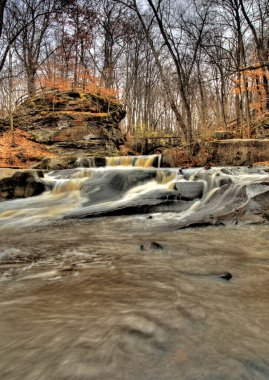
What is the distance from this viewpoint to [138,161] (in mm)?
12484

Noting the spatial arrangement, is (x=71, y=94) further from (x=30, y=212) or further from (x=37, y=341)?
(x=37, y=341)

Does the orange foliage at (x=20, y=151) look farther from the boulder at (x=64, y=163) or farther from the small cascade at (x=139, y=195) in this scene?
the small cascade at (x=139, y=195)

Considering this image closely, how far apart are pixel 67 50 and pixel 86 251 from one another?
794 inches

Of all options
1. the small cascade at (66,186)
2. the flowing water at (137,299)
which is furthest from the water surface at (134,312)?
the small cascade at (66,186)

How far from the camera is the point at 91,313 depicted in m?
1.74

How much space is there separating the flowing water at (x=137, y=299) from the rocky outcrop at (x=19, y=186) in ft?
12.5

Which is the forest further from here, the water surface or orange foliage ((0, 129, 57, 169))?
the water surface

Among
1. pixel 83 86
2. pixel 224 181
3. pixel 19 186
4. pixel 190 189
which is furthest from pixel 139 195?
pixel 83 86

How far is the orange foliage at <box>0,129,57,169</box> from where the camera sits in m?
13.2

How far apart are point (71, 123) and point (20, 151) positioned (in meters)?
3.48

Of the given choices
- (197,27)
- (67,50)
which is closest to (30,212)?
(197,27)

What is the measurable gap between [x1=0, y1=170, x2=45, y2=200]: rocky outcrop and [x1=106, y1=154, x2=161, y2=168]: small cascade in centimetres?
419

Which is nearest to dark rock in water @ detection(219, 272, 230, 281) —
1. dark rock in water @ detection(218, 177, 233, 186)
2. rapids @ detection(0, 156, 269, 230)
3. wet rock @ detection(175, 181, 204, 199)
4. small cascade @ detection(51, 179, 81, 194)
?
rapids @ detection(0, 156, 269, 230)

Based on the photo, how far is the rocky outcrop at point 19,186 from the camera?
29.0 ft
